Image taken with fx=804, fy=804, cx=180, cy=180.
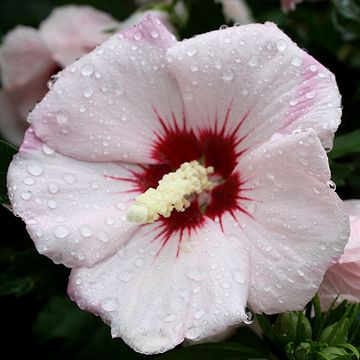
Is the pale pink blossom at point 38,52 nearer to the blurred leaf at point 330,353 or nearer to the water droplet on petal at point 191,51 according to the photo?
the water droplet on petal at point 191,51

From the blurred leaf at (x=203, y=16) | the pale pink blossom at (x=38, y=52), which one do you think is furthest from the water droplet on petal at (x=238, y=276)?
the pale pink blossom at (x=38, y=52)

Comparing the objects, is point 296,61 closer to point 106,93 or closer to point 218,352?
point 106,93

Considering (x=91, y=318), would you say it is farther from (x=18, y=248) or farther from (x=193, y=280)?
(x=193, y=280)

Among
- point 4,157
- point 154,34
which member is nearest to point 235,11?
point 154,34

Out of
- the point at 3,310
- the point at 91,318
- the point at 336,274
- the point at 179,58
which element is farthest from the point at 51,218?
the point at 3,310

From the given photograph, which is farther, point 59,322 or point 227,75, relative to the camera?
point 59,322

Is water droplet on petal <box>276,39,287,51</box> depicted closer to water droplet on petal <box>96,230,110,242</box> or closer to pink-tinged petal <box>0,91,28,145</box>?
water droplet on petal <box>96,230,110,242</box>

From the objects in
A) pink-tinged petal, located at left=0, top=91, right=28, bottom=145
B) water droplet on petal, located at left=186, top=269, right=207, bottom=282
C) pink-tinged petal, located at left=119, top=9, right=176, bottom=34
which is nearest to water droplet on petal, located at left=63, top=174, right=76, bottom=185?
water droplet on petal, located at left=186, top=269, right=207, bottom=282
